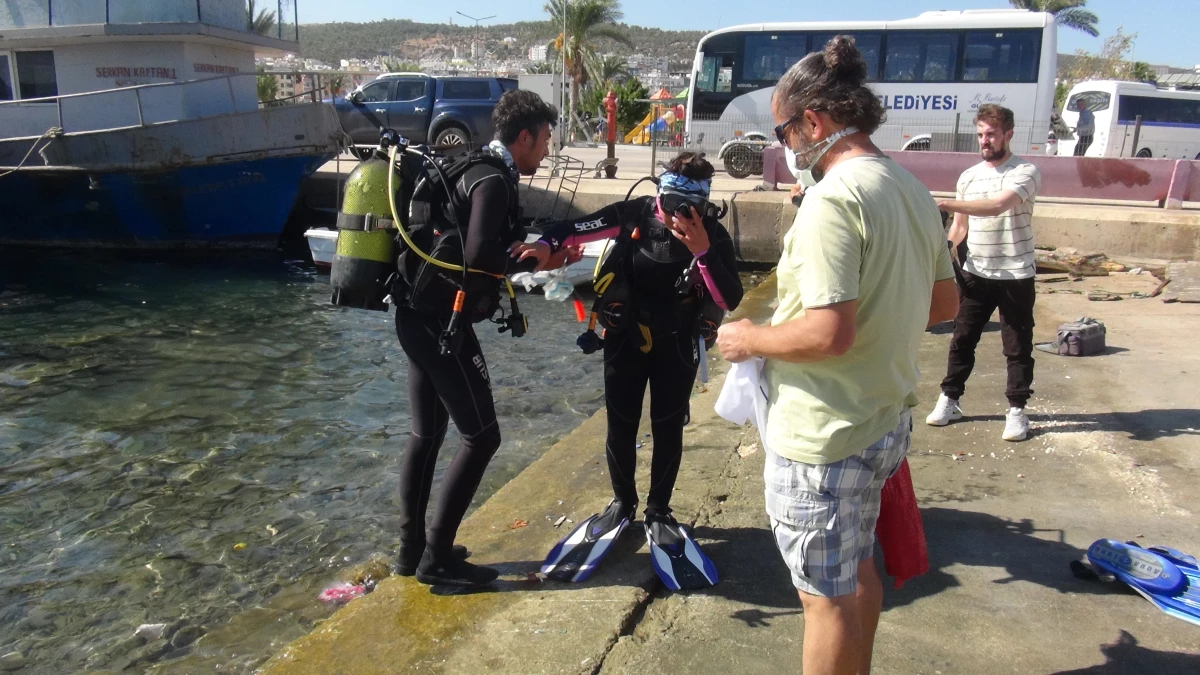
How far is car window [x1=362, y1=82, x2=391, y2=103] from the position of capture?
19.0 m

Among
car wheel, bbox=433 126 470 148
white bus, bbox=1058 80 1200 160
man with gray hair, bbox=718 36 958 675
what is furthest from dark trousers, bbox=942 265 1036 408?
white bus, bbox=1058 80 1200 160

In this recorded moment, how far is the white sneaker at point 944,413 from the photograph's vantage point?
480 cm

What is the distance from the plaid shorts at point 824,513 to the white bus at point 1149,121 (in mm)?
23036

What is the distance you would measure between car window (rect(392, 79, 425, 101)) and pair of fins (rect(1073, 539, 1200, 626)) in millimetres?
17559

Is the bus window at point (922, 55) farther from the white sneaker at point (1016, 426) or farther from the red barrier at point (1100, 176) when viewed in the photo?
the white sneaker at point (1016, 426)

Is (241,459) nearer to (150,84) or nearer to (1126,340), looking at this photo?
(1126,340)

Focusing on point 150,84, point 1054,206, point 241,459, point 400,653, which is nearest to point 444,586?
point 400,653

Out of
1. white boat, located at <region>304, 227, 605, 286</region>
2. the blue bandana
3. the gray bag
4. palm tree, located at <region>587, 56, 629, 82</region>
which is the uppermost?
palm tree, located at <region>587, 56, 629, 82</region>

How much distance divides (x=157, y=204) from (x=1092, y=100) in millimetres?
22525

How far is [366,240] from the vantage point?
312 cm

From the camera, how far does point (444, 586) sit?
10.7 ft

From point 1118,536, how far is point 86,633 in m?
4.27

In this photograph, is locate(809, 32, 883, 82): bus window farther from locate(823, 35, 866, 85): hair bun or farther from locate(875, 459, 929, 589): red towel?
locate(823, 35, 866, 85): hair bun

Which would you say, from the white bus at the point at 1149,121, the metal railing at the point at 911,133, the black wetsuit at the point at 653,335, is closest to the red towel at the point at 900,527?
the black wetsuit at the point at 653,335
